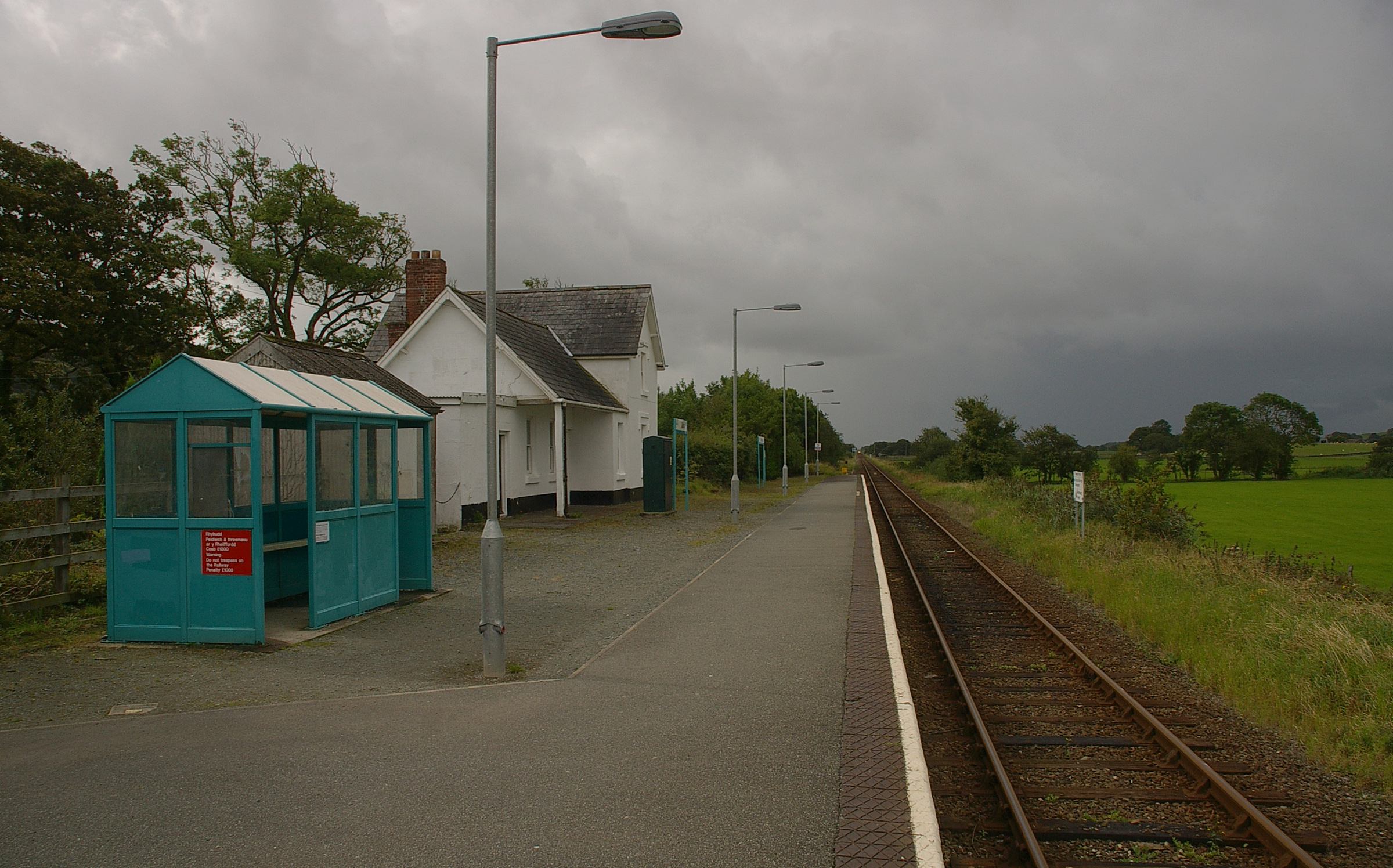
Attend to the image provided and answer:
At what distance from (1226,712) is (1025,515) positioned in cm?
1715

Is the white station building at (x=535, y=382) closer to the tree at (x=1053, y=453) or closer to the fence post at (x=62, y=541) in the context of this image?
the fence post at (x=62, y=541)

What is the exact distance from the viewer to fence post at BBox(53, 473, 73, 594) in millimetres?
9508

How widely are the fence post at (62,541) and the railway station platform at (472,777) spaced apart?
164 inches

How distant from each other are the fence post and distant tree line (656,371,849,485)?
104 feet

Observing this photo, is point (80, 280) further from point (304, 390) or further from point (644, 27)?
point (644, 27)

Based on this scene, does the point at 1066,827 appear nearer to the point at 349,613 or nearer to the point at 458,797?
the point at 458,797

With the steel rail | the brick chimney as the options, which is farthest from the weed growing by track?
the brick chimney

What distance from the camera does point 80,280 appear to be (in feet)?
100

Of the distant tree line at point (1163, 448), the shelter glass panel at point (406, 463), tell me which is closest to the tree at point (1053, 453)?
the distant tree line at point (1163, 448)

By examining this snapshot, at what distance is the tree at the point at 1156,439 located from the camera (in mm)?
62375

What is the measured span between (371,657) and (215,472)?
8.34 feet

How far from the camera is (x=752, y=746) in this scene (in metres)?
5.71

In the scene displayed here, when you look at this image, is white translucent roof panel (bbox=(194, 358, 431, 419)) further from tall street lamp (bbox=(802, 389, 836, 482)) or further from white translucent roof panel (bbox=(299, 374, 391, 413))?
tall street lamp (bbox=(802, 389, 836, 482))

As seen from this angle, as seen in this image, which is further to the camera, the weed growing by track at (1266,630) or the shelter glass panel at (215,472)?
the shelter glass panel at (215,472)
